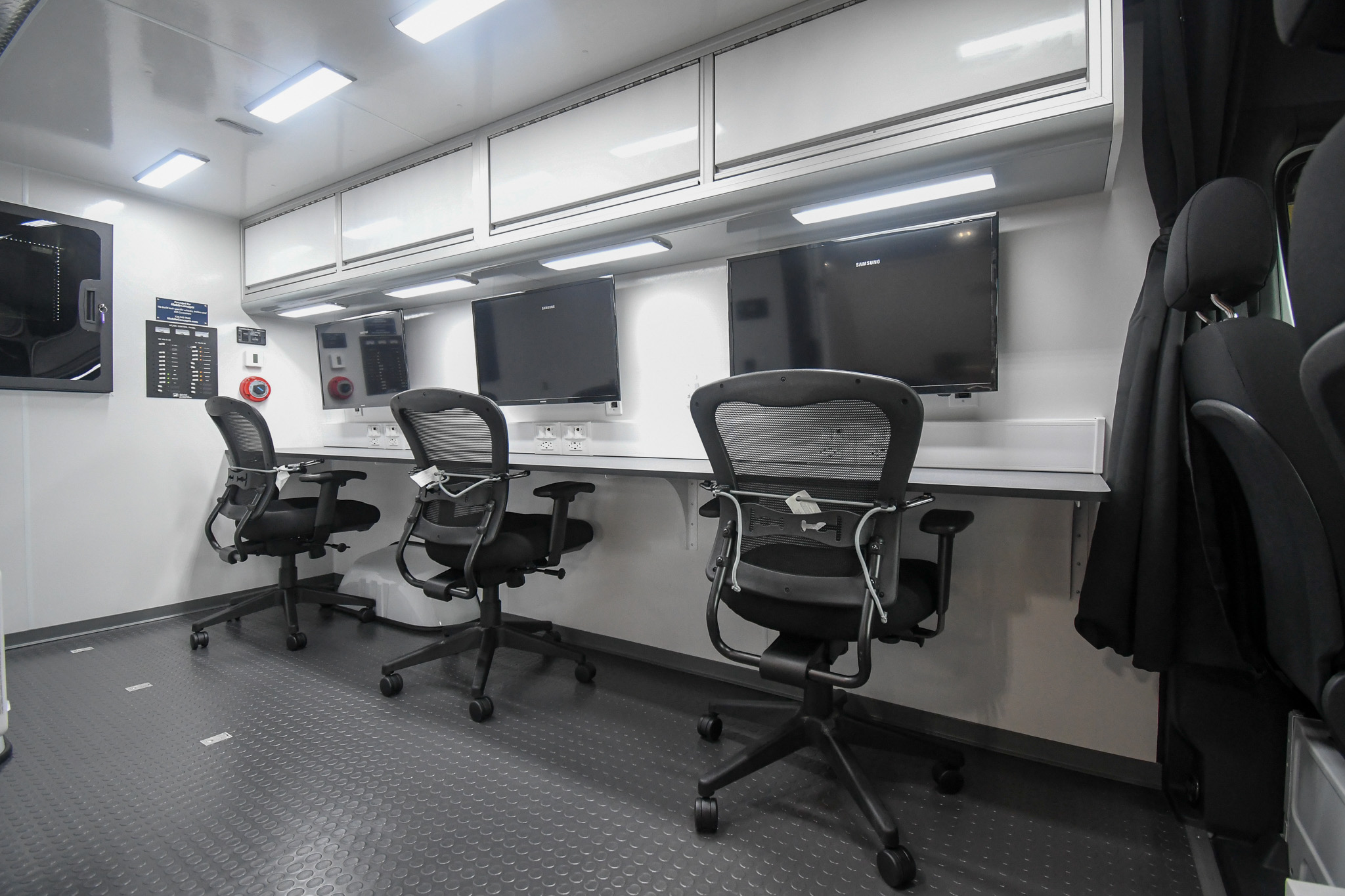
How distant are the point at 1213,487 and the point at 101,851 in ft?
9.23

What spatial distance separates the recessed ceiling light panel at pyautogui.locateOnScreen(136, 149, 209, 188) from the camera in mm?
2961

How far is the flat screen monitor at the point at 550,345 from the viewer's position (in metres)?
2.71

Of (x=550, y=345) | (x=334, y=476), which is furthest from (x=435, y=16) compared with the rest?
(x=334, y=476)

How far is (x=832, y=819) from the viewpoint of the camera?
5.20 feet

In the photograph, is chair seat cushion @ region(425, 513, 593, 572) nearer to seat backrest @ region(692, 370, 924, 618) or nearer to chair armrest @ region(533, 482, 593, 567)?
chair armrest @ region(533, 482, 593, 567)

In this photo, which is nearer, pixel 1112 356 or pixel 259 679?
pixel 1112 356

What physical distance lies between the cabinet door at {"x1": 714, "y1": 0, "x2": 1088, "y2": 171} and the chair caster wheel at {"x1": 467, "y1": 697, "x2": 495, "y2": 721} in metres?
2.06

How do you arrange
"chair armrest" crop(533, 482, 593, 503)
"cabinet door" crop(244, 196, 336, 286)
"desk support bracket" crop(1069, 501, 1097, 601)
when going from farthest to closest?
"cabinet door" crop(244, 196, 336, 286) < "chair armrest" crop(533, 482, 593, 503) < "desk support bracket" crop(1069, 501, 1097, 601)

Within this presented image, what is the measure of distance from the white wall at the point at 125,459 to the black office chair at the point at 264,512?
676 millimetres

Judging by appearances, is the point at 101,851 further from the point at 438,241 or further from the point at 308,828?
the point at 438,241

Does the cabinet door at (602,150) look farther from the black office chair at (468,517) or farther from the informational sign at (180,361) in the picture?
the informational sign at (180,361)

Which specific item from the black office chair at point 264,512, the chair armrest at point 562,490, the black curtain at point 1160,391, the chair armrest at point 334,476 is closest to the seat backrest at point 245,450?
the black office chair at point 264,512

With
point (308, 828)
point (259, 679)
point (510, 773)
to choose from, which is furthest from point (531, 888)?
point (259, 679)

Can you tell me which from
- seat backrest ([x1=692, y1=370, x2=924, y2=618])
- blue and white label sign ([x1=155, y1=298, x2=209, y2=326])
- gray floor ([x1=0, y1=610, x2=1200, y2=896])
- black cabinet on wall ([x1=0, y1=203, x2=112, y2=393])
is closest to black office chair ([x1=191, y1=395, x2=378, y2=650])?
gray floor ([x1=0, y1=610, x2=1200, y2=896])
